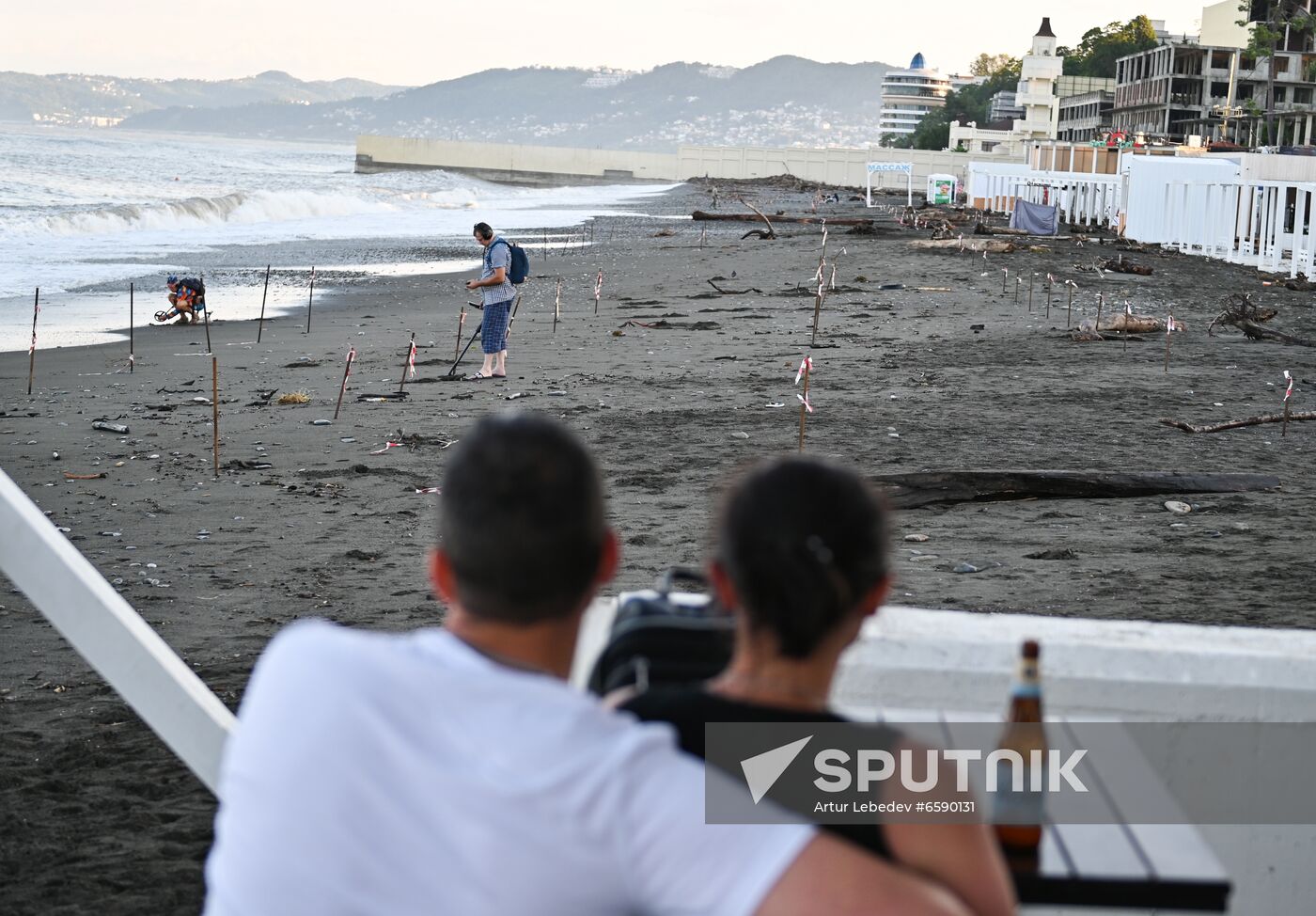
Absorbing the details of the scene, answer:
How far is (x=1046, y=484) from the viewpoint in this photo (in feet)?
28.0

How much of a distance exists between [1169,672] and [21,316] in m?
19.2

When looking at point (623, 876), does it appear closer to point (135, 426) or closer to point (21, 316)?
point (135, 426)

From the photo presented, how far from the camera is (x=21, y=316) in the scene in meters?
19.3

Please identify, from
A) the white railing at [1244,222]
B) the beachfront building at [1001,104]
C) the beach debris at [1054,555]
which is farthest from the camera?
the beachfront building at [1001,104]

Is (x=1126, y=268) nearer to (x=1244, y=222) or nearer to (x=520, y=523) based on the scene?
(x=1244, y=222)

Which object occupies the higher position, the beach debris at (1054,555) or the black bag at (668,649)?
the black bag at (668,649)

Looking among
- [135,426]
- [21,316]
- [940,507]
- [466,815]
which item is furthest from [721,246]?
[466,815]

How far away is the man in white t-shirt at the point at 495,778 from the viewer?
5.06 feet

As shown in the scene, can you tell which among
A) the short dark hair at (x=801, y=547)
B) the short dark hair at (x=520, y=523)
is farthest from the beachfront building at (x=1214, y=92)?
the short dark hair at (x=520, y=523)

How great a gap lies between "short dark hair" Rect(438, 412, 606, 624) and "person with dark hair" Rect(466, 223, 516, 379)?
11787 millimetres

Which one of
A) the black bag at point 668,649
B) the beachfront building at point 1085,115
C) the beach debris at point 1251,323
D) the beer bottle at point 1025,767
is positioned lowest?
the beach debris at point 1251,323

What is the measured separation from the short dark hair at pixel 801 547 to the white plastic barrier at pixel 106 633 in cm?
138

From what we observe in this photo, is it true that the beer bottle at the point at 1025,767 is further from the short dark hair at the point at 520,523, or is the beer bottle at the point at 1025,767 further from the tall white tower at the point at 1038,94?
the tall white tower at the point at 1038,94

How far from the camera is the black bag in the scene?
90.4 inches
